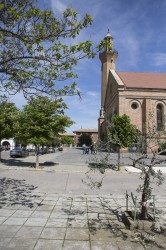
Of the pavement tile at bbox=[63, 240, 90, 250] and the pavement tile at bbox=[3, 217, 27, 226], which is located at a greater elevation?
the pavement tile at bbox=[3, 217, 27, 226]

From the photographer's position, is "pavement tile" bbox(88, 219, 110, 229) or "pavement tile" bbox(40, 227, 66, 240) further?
"pavement tile" bbox(88, 219, 110, 229)

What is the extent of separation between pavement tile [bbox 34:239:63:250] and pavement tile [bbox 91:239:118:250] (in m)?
0.64

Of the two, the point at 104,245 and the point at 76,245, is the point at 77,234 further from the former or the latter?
the point at 104,245

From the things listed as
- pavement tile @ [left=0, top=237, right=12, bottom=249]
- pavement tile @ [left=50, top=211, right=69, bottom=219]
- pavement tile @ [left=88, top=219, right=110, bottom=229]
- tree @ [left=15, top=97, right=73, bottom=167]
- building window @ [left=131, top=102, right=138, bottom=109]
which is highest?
building window @ [left=131, top=102, right=138, bottom=109]

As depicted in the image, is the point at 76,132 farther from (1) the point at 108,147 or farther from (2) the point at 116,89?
(1) the point at 108,147

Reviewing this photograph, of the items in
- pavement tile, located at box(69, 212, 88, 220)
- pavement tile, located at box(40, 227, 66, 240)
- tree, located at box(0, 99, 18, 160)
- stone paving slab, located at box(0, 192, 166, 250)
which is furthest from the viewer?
tree, located at box(0, 99, 18, 160)

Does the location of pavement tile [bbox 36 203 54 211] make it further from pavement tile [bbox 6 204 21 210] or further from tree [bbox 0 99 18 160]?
tree [bbox 0 99 18 160]

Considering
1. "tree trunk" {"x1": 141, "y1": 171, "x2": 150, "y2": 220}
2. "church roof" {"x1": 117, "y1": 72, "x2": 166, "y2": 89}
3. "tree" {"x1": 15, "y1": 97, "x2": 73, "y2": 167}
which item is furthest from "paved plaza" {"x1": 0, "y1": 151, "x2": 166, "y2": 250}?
"church roof" {"x1": 117, "y1": 72, "x2": 166, "y2": 89}

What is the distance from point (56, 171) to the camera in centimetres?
1831

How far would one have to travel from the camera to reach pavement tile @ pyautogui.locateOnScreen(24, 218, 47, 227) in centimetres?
596

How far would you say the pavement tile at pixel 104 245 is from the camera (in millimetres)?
4727

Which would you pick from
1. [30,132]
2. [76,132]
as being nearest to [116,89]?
[30,132]

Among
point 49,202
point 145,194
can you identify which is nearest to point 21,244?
point 145,194

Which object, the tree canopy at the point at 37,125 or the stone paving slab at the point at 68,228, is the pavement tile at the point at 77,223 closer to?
the stone paving slab at the point at 68,228
